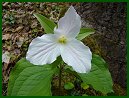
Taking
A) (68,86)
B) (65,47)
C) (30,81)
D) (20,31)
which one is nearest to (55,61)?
(65,47)

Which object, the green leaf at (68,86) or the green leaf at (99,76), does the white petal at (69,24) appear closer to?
the green leaf at (99,76)

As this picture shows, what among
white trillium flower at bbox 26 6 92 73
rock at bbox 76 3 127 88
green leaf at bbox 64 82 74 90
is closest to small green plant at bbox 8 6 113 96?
white trillium flower at bbox 26 6 92 73

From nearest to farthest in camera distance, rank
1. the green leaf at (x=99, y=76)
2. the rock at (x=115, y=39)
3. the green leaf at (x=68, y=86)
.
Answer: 1. the green leaf at (x=99, y=76)
2. the green leaf at (x=68, y=86)
3. the rock at (x=115, y=39)

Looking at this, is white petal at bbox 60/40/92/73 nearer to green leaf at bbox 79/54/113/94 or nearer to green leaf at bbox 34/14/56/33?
green leaf at bbox 34/14/56/33

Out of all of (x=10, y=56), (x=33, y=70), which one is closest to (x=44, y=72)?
(x=33, y=70)

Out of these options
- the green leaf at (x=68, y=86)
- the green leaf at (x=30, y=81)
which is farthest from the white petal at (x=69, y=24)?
the green leaf at (x=68, y=86)

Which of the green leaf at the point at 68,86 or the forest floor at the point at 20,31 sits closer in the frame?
the green leaf at the point at 68,86

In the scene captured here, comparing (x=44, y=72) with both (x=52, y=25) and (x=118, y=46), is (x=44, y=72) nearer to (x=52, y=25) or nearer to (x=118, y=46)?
(x=52, y=25)
